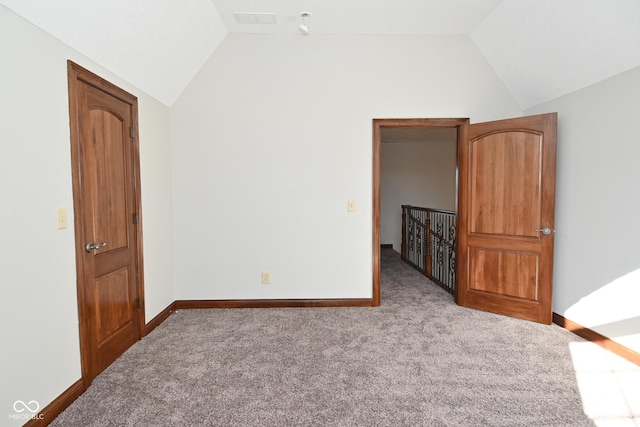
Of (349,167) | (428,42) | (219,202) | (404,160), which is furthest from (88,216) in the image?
(404,160)

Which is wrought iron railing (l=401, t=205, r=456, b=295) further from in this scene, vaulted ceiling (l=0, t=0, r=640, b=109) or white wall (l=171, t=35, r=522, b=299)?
vaulted ceiling (l=0, t=0, r=640, b=109)

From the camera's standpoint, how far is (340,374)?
2350mm

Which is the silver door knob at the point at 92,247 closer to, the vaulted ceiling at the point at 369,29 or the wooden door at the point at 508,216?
the vaulted ceiling at the point at 369,29

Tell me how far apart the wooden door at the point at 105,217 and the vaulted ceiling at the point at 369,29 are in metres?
0.32

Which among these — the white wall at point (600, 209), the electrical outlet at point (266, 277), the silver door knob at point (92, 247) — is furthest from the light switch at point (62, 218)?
the white wall at point (600, 209)

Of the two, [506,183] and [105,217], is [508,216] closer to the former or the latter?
[506,183]

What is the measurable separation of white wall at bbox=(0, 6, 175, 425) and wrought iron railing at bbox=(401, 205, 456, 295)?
13.1ft

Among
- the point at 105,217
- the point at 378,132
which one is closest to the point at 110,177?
the point at 105,217

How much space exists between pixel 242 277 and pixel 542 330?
121 inches

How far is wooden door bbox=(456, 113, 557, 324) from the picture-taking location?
3180 mm

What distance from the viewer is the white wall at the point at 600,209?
2543 millimetres

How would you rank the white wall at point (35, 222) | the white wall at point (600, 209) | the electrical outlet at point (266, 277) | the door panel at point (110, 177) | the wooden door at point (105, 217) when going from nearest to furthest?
the white wall at point (35, 222)
the wooden door at point (105, 217)
the door panel at point (110, 177)
the white wall at point (600, 209)
the electrical outlet at point (266, 277)

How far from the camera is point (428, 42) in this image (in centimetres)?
362

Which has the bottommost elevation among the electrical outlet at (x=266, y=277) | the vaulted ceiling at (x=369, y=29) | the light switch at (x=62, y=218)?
the electrical outlet at (x=266, y=277)
